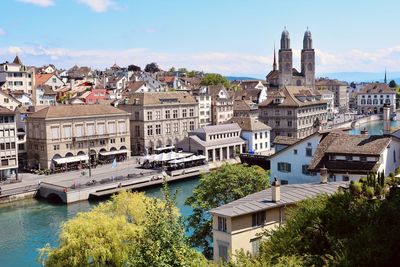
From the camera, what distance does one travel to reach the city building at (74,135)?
253 feet

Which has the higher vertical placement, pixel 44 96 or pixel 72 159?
pixel 44 96

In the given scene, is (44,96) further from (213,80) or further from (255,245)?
(255,245)

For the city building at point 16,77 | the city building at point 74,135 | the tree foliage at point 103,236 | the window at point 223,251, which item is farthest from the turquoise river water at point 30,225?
the city building at point 16,77

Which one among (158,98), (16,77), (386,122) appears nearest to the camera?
(386,122)

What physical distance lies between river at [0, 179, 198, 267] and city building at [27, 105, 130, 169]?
14556 mm

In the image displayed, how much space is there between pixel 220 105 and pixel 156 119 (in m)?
22.3

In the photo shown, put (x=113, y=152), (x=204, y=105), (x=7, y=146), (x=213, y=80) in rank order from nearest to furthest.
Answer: (x=7, y=146), (x=113, y=152), (x=204, y=105), (x=213, y=80)

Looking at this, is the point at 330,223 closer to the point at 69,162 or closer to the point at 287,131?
the point at 69,162

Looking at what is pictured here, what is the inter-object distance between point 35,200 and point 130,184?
450 inches

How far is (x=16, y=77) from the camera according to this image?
382ft

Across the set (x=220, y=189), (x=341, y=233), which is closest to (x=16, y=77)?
(x=220, y=189)

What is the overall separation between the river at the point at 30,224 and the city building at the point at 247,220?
13.0m

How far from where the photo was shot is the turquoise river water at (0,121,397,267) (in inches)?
1726

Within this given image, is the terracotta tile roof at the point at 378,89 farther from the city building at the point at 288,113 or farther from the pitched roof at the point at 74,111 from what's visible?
the pitched roof at the point at 74,111
